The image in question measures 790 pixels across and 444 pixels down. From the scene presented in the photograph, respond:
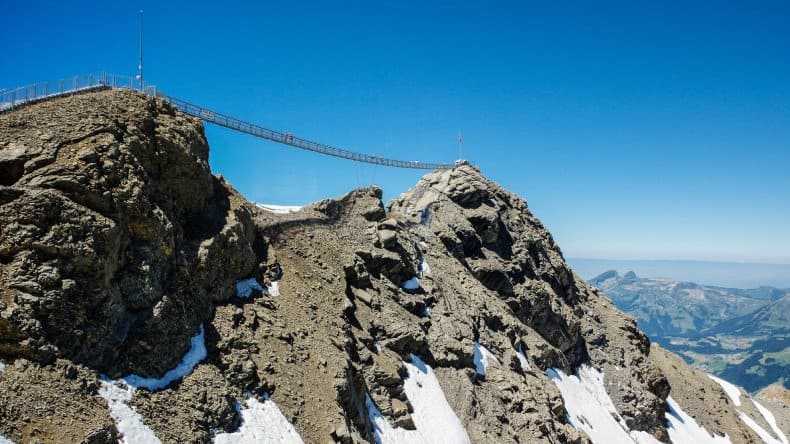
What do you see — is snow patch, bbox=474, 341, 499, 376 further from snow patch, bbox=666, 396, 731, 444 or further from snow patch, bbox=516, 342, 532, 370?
snow patch, bbox=666, 396, 731, 444

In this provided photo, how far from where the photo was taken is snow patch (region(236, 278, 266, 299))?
102ft

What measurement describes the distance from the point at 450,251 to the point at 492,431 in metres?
26.4

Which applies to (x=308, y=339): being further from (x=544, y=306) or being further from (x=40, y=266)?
(x=544, y=306)

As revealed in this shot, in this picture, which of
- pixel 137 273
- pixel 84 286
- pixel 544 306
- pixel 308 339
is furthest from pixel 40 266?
pixel 544 306


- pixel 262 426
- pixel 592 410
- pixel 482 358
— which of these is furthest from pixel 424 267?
pixel 262 426

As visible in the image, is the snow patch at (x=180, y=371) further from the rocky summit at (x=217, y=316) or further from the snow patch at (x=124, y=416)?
the snow patch at (x=124, y=416)

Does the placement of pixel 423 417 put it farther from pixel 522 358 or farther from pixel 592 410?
pixel 592 410

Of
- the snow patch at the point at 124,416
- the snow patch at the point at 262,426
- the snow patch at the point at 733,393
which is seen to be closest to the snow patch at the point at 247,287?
the snow patch at the point at 262,426

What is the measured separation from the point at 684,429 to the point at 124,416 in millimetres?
73891

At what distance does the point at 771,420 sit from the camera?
9494 centimetres

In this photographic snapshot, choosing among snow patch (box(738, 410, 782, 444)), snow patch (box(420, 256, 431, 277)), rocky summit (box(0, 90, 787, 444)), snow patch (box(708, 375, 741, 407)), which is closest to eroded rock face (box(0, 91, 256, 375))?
rocky summit (box(0, 90, 787, 444))

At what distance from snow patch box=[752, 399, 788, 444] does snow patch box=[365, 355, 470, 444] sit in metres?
84.2

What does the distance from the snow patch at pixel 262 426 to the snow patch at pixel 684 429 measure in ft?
196

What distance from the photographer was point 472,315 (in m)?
50.5
